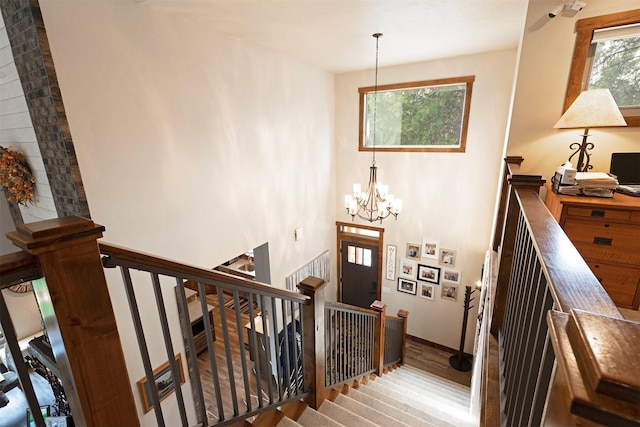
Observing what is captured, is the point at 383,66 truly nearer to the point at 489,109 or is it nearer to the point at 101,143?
the point at 489,109

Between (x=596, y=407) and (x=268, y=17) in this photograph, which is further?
(x=268, y=17)

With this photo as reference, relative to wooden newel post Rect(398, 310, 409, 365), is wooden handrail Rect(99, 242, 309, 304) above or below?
above

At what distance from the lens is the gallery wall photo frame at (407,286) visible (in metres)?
5.57

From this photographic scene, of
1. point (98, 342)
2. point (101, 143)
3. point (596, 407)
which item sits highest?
point (101, 143)

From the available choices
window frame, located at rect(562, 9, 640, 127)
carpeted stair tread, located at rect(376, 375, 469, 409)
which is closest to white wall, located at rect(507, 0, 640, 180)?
window frame, located at rect(562, 9, 640, 127)

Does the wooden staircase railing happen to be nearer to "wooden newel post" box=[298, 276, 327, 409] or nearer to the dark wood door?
"wooden newel post" box=[298, 276, 327, 409]

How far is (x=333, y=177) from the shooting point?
5.77 meters

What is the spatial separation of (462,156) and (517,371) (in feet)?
13.7

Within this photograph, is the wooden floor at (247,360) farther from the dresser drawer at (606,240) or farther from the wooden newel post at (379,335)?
the dresser drawer at (606,240)

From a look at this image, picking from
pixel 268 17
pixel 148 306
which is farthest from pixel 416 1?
pixel 148 306

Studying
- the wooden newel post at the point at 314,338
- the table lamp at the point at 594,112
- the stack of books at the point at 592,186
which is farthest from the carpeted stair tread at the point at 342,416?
the table lamp at the point at 594,112

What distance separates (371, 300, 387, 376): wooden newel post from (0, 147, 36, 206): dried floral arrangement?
3.52 metres

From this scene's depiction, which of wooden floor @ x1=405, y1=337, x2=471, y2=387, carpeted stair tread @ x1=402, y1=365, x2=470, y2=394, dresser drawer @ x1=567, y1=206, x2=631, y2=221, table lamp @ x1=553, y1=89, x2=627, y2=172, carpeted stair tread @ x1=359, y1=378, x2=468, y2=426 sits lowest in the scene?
wooden floor @ x1=405, y1=337, x2=471, y2=387

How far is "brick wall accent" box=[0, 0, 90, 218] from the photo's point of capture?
1.90m
